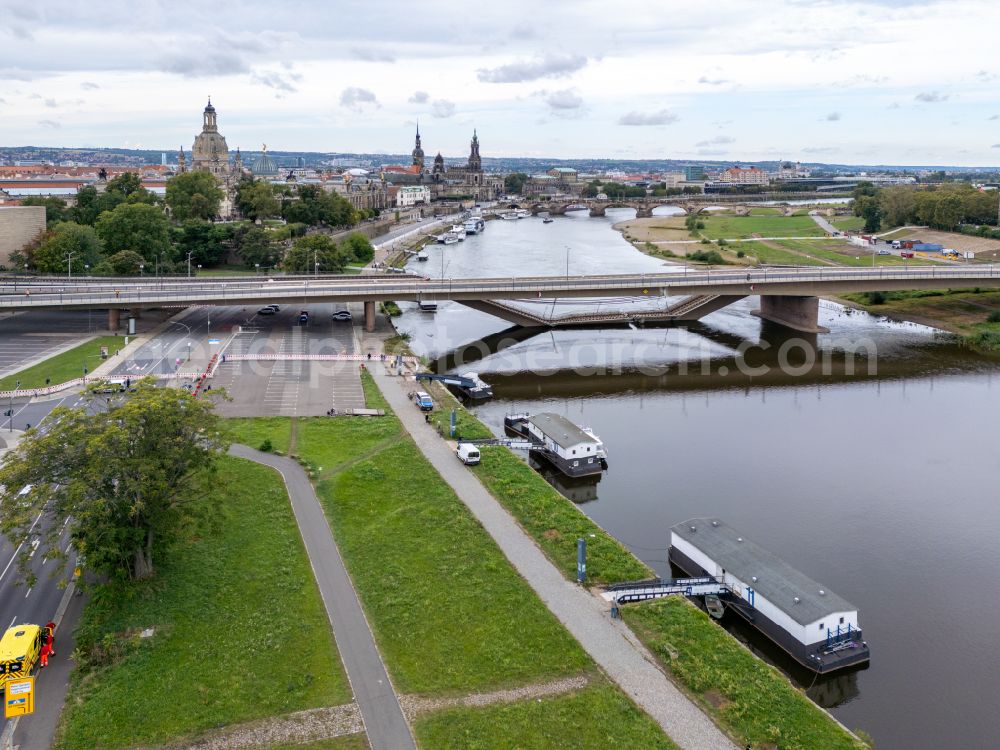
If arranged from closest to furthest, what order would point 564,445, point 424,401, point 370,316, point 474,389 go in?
1. point 564,445
2. point 424,401
3. point 474,389
4. point 370,316

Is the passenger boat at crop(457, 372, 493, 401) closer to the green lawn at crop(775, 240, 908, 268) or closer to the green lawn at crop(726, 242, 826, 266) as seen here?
the green lawn at crop(726, 242, 826, 266)

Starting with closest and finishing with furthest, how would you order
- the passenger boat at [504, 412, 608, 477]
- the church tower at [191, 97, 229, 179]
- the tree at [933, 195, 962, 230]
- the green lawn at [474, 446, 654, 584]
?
the green lawn at [474, 446, 654, 584]
the passenger boat at [504, 412, 608, 477]
the tree at [933, 195, 962, 230]
the church tower at [191, 97, 229, 179]

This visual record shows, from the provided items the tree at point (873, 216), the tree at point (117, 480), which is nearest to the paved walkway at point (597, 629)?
the tree at point (117, 480)

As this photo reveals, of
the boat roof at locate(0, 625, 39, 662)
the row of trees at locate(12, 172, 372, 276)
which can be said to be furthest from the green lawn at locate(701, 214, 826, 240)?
the boat roof at locate(0, 625, 39, 662)

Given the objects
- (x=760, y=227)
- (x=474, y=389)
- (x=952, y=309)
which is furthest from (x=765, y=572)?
(x=760, y=227)

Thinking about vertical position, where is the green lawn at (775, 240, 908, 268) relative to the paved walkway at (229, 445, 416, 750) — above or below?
above

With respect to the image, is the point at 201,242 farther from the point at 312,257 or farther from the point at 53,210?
the point at 53,210

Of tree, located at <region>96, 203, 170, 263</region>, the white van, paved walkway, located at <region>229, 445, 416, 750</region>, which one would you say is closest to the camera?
paved walkway, located at <region>229, 445, 416, 750</region>
